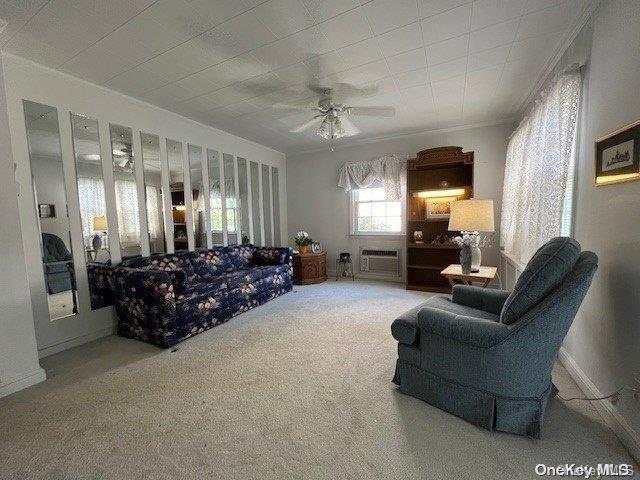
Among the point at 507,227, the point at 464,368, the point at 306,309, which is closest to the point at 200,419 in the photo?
the point at 464,368

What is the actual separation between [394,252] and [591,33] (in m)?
3.56

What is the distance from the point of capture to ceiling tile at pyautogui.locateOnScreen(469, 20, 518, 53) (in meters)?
2.04

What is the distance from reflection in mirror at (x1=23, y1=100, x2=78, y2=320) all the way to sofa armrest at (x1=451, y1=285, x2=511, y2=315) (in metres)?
3.60

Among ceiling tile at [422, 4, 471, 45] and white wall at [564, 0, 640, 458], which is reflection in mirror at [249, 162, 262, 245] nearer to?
ceiling tile at [422, 4, 471, 45]

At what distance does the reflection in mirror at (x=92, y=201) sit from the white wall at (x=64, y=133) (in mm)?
55

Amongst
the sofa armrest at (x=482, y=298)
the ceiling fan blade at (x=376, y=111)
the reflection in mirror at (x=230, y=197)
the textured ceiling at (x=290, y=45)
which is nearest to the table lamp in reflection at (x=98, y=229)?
the textured ceiling at (x=290, y=45)

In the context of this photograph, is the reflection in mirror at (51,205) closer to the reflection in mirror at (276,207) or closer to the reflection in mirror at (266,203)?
the reflection in mirror at (266,203)

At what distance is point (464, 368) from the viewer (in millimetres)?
1558

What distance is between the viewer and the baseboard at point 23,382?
6.29 ft

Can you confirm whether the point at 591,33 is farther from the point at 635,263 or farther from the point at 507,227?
the point at 507,227

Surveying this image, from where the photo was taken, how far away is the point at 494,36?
2.15m

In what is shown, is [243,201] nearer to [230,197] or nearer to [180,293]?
[230,197]

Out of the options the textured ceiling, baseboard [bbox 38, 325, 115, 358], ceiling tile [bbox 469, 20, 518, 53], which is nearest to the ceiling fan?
the textured ceiling
